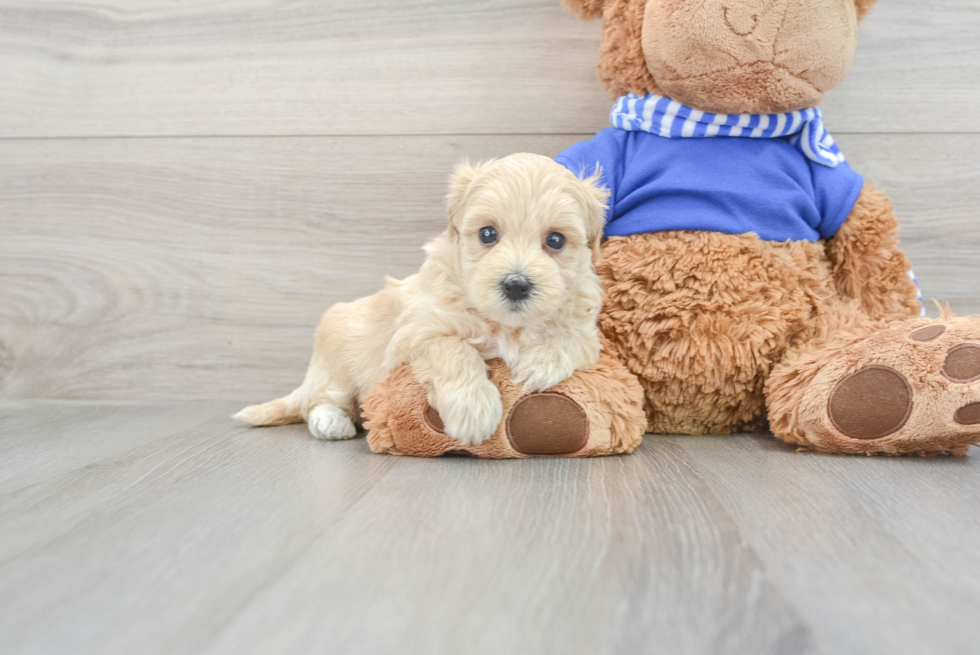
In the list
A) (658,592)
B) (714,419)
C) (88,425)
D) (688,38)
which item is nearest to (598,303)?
(714,419)

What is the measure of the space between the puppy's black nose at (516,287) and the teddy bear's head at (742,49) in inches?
17.2

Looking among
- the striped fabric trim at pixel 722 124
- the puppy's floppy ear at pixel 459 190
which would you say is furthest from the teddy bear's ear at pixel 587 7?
the puppy's floppy ear at pixel 459 190

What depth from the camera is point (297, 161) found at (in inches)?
→ 56.0

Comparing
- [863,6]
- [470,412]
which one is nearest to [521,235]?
[470,412]

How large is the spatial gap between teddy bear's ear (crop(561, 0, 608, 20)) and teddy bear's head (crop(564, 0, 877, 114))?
7 centimetres

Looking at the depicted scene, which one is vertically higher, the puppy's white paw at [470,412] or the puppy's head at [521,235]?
the puppy's head at [521,235]

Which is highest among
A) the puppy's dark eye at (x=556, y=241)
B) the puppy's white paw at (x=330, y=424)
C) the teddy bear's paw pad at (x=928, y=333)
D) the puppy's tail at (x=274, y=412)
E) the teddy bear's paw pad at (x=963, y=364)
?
the puppy's dark eye at (x=556, y=241)

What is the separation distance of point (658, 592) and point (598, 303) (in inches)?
21.0

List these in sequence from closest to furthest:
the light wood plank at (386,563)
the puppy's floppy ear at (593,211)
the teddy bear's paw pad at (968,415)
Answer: the light wood plank at (386,563)
the teddy bear's paw pad at (968,415)
the puppy's floppy ear at (593,211)

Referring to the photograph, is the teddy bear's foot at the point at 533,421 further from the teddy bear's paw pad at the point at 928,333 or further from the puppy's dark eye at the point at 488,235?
the teddy bear's paw pad at the point at 928,333

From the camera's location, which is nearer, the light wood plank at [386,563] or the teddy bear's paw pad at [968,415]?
the light wood plank at [386,563]

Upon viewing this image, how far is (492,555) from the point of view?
602 millimetres

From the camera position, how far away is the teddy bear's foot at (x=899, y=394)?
860 mm

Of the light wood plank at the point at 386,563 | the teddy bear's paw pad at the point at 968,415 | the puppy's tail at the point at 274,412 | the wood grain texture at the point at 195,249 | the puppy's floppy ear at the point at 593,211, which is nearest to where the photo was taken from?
the light wood plank at the point at 386,563
